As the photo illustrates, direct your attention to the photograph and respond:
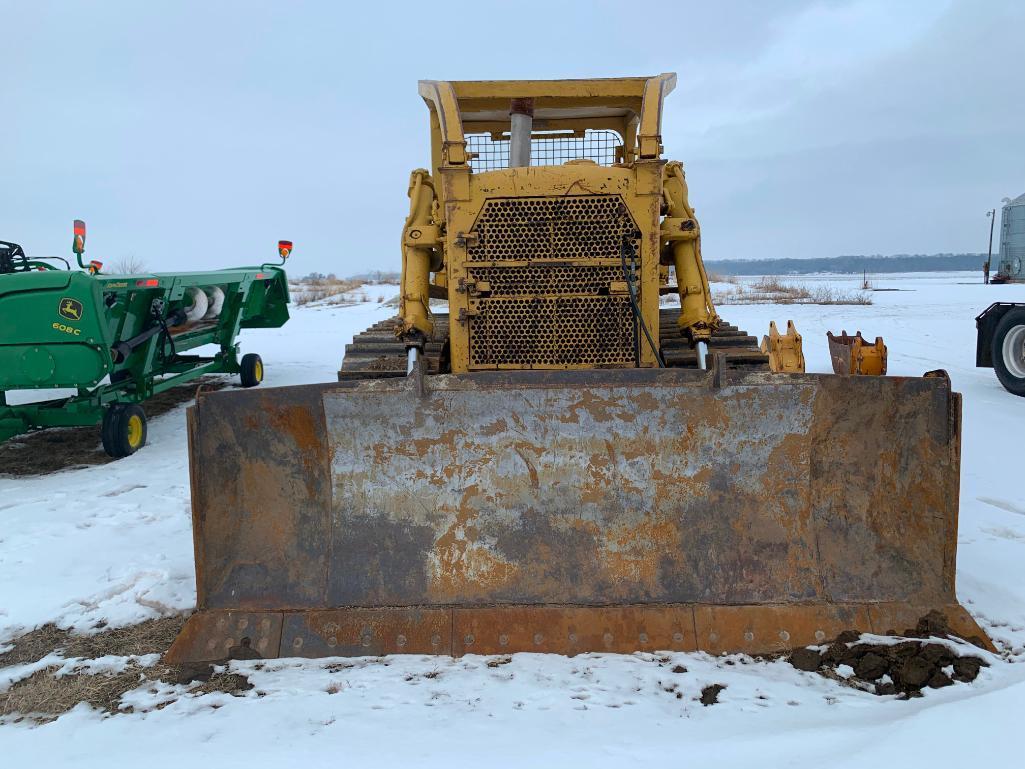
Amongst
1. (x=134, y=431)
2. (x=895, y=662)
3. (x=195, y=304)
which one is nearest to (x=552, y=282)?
(x=895, y=662)

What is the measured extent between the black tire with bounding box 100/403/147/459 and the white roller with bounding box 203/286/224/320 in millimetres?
2520

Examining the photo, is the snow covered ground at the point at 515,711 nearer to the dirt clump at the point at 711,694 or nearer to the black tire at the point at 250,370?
the dirt clump at the point at 711,694

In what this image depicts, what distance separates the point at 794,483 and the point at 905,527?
48cm

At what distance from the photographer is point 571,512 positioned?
3.25 meters

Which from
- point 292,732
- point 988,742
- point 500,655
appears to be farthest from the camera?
point 500,655

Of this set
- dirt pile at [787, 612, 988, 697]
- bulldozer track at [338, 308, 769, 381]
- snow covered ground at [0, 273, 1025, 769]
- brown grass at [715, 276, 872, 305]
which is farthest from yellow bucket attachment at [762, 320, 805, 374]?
brown grass at [715, 276, 872, 305]

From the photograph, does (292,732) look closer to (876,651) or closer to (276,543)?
(276,543)

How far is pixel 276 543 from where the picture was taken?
10.8ft

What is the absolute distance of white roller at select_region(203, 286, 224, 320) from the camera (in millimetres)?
8906

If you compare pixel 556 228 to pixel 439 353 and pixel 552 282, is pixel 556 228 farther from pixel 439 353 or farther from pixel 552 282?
pixel 439 353

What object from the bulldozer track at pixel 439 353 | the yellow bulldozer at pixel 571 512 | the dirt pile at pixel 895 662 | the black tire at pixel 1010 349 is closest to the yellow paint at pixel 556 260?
the bulldozer track at pixel 439 353

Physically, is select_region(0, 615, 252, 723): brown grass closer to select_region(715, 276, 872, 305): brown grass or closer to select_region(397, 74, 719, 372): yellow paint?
select_region(397, 74, 719, 372): yellow paint

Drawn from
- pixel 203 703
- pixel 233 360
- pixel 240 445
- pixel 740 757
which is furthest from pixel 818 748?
pixel 233 360

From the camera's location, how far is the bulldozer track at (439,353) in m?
4.27
